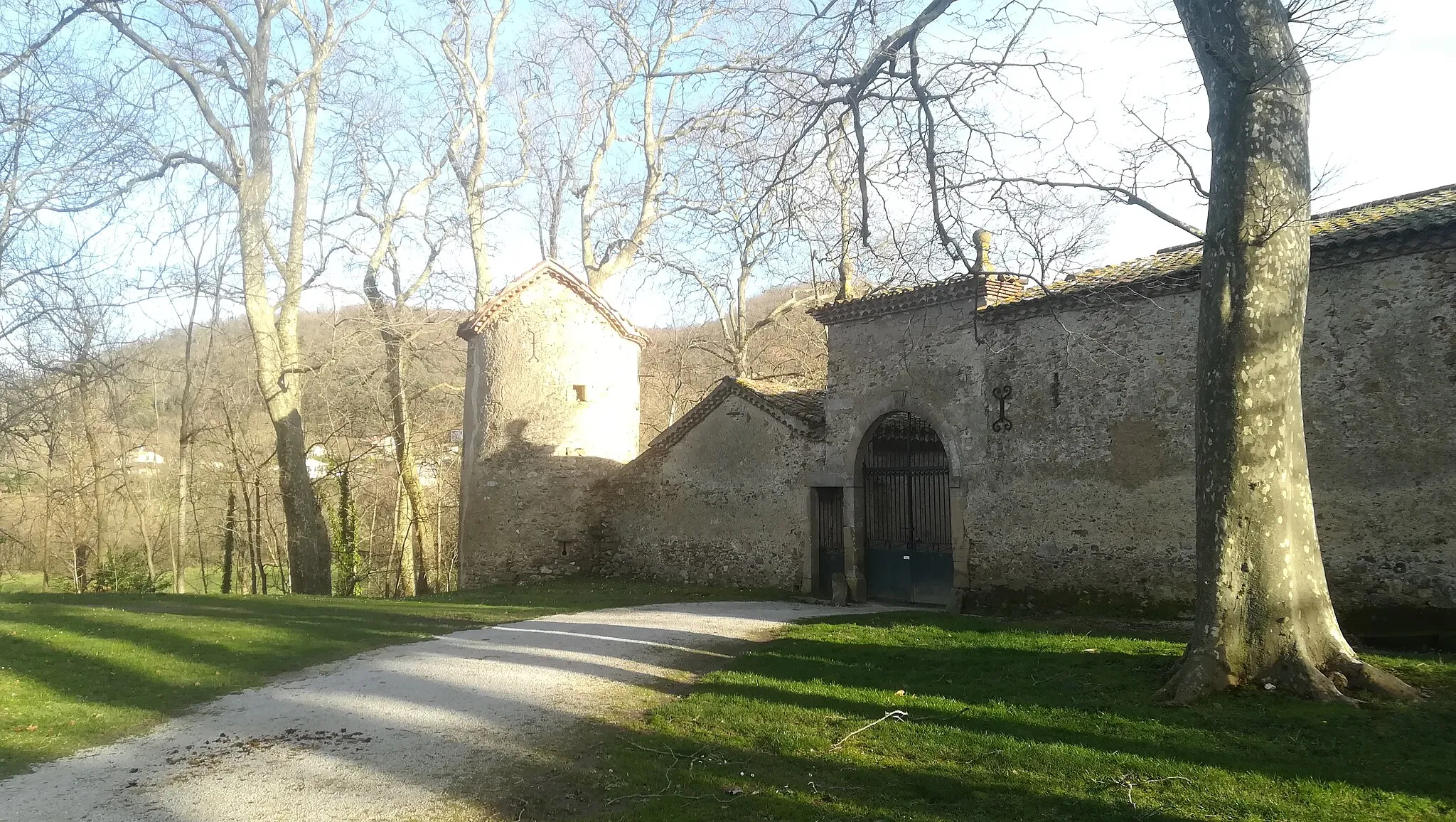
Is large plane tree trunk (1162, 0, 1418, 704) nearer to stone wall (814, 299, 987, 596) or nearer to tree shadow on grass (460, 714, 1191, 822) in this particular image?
tree shadow on grass (460, 714, 1191, 822)

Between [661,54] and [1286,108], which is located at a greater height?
[661,54]

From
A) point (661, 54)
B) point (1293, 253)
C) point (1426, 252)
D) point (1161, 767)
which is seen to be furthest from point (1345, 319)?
point (661, 54)

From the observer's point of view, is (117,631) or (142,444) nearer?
(117,631)

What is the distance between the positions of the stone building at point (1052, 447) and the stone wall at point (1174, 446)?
0.8 inches

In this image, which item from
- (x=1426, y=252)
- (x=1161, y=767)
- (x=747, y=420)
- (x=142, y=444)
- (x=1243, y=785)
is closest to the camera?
(x=1243, y=785)

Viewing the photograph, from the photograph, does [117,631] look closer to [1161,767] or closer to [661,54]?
[1161,767]

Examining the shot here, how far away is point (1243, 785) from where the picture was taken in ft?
14.7

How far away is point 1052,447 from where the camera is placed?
→ 1117cm

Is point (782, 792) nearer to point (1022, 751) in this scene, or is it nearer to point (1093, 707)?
point (1022, 751)

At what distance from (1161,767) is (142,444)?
934 inches

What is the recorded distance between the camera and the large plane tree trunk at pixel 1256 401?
5891mm

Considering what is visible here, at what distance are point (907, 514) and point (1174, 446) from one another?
4.58 m

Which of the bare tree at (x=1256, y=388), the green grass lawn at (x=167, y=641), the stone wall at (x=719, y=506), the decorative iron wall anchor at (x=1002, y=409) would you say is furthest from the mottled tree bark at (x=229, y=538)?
the bare tree at (x=1256, y=388)

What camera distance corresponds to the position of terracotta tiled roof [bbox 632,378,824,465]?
14875 mm
